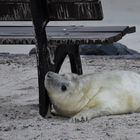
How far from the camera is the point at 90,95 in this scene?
18.0 feet

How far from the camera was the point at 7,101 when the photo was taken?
645 cm

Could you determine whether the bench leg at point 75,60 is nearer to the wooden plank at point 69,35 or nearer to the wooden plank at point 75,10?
the wooden plank at point 69,35

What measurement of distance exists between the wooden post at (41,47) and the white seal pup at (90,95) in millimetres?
55

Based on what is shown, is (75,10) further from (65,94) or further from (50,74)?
(65,94)

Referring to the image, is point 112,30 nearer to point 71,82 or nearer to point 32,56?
point 71,82

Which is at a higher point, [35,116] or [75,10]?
[75,10]

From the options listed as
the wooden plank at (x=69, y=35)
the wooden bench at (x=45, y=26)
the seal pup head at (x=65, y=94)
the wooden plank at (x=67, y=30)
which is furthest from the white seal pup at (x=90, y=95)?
the wooden plank at (x=67, y=30)

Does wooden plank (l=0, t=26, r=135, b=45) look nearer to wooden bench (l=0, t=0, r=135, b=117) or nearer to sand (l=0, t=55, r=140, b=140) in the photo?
wooden bench (l=0, t=0, r=135, b=117)

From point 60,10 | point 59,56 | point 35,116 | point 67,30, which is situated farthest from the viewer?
point 67,30

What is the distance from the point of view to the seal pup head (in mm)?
5441

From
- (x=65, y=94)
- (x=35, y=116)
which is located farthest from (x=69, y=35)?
(x=35, y=116)

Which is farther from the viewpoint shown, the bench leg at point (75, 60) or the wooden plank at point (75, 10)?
the bench leg at point (75, 60)

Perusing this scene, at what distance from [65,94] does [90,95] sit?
0.20 meters

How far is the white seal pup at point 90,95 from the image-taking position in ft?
17.7
